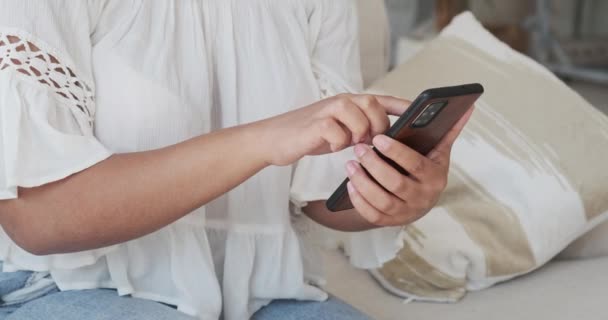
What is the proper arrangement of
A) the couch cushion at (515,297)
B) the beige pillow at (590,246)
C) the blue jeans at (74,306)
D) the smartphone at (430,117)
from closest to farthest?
the smartphone at (430,117) < the blue jeans at (74,306) < the couch cushion at (515,297) < the beige pillow at (590,246)

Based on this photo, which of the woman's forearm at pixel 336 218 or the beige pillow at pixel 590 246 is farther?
the beige pillow at pixel 590 246

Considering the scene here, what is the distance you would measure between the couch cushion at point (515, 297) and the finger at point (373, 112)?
45cm

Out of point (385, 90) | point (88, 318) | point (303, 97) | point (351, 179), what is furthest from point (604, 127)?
point (88, 318)

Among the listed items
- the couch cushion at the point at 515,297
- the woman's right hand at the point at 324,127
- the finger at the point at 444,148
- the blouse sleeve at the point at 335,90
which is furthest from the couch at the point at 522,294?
the woman's right hand at the point at 324,127

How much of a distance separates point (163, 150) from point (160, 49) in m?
0.16

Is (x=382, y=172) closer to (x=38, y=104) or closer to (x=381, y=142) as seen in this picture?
(x=381, y=142)

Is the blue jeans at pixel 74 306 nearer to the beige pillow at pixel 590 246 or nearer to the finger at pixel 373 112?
the finger at pixel 373 112

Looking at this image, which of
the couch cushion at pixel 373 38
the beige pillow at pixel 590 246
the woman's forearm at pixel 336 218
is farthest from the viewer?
the couch cushion at pixel 373 38

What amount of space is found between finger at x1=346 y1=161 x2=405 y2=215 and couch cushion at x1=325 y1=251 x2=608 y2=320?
0.40 metres

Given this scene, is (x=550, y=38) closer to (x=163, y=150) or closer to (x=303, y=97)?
(x=303, y=97)

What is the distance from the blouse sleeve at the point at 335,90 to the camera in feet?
3.12

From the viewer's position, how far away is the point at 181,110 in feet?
2.76

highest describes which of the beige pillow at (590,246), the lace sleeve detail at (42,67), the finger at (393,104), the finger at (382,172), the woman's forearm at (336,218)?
the lace sleeve detail at (42,67)

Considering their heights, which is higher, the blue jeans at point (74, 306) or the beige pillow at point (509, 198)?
the blue jeans at point (74, 306)
